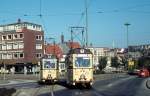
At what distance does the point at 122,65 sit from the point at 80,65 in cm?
13511

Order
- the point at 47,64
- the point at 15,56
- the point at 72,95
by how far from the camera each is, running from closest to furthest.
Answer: the point at 72,95, the point at 47,64, the point at 15,56

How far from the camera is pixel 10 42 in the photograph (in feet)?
431

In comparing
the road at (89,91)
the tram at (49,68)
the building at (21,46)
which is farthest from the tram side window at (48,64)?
the building at (21,46)

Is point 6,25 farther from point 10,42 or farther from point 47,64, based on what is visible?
point 47,64

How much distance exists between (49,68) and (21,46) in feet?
260

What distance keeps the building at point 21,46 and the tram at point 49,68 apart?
248 feet

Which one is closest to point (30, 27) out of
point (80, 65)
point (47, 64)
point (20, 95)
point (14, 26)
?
point (14, 26)

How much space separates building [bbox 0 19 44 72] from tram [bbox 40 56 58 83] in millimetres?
75604

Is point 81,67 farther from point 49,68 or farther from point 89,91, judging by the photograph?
point 49,68

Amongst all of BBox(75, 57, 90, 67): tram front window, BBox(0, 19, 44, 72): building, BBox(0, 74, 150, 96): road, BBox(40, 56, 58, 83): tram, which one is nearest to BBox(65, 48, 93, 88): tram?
BBox(75, 57, 90, 67): tram front window

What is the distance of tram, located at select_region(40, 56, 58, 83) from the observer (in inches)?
1969

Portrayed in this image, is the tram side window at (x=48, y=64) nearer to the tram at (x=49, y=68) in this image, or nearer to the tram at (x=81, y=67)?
the tram at (x=49, y=68)

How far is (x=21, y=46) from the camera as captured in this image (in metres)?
128

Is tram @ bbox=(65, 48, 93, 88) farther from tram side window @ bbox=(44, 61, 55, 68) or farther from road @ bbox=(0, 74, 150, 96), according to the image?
tram side window @ bbox=(44, 61, 55, 68)
